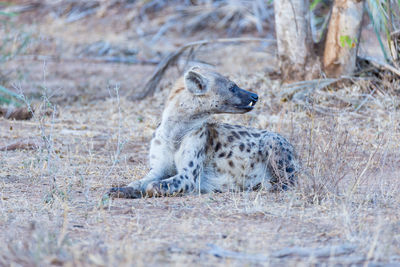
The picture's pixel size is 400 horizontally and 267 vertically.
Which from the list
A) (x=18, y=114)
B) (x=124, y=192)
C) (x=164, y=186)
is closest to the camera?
(x=124, y=192)

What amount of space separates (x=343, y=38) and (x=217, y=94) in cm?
309

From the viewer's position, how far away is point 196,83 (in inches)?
198

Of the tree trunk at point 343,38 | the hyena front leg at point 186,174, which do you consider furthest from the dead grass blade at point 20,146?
the tree trunk at point 343,38

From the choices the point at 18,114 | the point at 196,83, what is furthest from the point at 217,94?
the point at 18,114

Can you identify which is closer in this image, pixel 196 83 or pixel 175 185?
pixel 175 185

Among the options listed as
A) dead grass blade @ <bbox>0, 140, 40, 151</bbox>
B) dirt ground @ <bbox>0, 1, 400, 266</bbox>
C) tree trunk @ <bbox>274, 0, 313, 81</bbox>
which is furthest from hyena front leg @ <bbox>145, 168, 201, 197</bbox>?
tree trunk @ <bbox>274, 0, 313, 81</bbox>

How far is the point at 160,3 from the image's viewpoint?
15.2 meters

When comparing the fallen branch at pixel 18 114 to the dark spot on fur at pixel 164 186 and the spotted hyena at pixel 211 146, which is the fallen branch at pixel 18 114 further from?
the dark spot on fur at pixel 164 186

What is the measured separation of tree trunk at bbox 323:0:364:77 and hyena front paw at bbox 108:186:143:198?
13.4 ft

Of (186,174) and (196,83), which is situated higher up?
(196,83)

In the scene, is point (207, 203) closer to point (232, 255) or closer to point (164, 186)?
point (164, 186)

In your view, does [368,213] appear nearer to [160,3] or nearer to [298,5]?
[298,5]

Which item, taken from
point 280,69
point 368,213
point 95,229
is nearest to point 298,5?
point 280,69

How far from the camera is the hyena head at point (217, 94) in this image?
5031 millimetres
